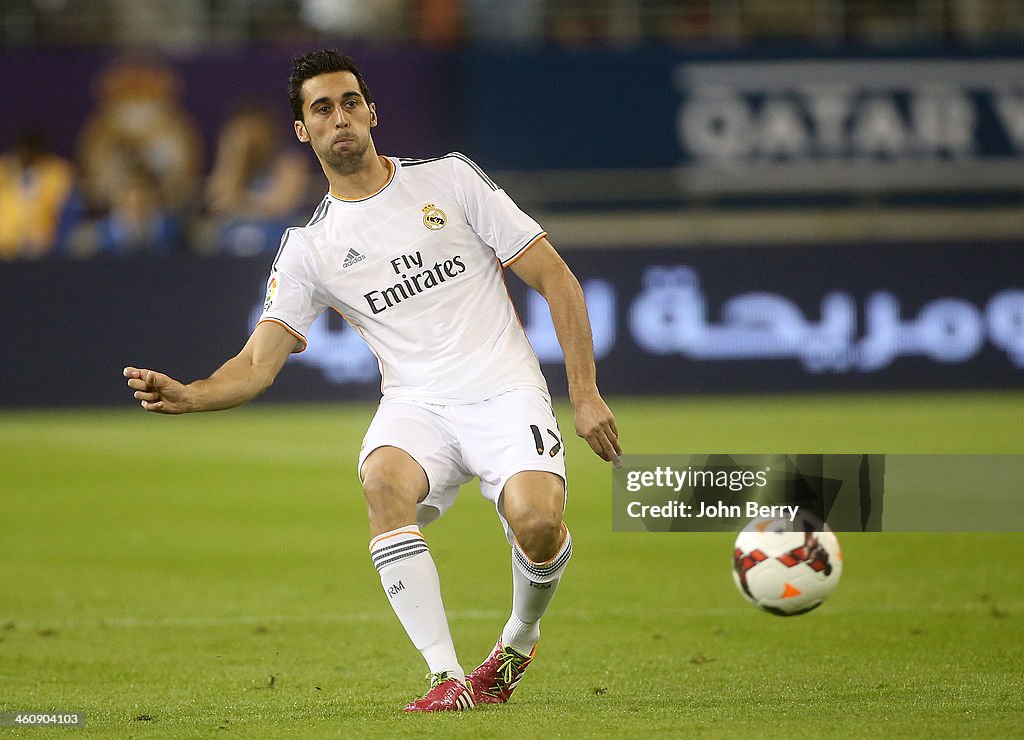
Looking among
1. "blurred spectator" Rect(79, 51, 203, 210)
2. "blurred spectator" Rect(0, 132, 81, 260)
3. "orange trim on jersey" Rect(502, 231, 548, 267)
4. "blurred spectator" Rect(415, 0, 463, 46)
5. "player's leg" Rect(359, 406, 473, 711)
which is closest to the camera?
"player's leg" Rect(359, 406, 473, 711)

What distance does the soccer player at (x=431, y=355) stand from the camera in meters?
5.47

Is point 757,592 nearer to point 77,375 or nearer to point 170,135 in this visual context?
point 77,375

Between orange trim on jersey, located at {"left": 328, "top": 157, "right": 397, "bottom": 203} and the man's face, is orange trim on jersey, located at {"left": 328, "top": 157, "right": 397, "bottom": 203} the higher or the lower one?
the lower one

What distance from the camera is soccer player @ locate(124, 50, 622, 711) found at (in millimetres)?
5469

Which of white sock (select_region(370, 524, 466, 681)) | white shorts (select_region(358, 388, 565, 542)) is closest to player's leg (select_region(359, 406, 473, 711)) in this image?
white sock (select_region(370, 524, 466, 681))

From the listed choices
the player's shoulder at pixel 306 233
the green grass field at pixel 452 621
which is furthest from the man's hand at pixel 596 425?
the player's shoulder at pixel 306 233

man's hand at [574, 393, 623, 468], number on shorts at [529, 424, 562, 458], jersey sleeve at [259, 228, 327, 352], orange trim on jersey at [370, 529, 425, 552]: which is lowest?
orange trim on jersey at [370, 529, 425, 552]

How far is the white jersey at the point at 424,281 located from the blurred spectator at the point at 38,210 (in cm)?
1195

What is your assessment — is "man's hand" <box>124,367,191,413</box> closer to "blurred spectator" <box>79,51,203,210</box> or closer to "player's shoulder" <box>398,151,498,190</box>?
"player's shoulder" <box>398,151,498,190</box>

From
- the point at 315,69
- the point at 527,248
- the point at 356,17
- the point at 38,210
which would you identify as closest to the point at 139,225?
the point at 38,210

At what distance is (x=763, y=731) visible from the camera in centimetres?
494

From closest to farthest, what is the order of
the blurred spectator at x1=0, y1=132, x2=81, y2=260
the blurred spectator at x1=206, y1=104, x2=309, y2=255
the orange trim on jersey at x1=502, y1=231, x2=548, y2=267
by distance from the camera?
the orange trim on jersey at x1=502, y1=231, x2=548, y2=267
the blurred spectator at x1=0, y1=132, x2=81, y2=260
the blurred spectator at x1=206, y1=104, x2=309, y2=255

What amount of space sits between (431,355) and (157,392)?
1.01m

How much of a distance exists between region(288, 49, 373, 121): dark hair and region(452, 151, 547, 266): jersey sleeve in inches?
17.7
